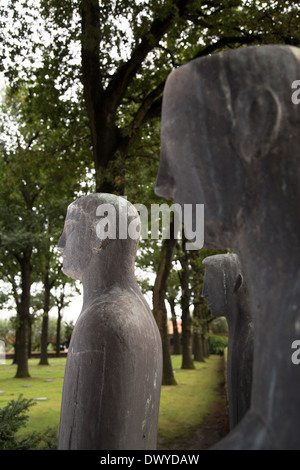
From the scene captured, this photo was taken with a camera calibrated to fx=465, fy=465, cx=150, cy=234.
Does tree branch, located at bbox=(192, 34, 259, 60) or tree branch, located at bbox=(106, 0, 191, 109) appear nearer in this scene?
tree branch, located at bbox=(106, 0, 191, 109)

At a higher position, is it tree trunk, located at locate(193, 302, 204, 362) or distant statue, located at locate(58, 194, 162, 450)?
distant statue, located at locate(58, 194, 162, 450)

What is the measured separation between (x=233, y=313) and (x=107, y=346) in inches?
36.2

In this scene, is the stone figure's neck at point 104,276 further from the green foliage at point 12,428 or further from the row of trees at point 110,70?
the row of trees at point 110,70

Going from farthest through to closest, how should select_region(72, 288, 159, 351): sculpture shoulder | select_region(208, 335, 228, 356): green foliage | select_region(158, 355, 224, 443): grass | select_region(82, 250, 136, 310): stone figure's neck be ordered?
select_region(208, 335, 228, 356): green foliage, select_region(158, 355, 224, 443): grass, select_region(82, 250, 136, 310): stone figure's neck, select_region(72, 288, 159, 351): sculpture shoulder

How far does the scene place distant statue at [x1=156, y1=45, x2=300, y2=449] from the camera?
1.22 meters

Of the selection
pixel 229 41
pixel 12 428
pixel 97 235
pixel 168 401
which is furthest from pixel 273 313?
pixel 168 401

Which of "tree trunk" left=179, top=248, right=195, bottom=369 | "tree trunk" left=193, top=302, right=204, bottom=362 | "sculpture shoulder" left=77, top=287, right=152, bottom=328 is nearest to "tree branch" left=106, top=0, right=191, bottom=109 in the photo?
"sculpture shoulder" left=77, top=287, right=152, bottom=328

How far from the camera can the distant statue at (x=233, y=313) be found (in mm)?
2387

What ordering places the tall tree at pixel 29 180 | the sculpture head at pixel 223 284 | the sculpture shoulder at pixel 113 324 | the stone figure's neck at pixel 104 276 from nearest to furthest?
the sculpture shoulder at pixel 113 324, the stone figure's neck at pixel 104 276, the sculpture head at pixel 223 284, the tall tree at pixel 29 180

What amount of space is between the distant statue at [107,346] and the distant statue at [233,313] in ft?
1.34

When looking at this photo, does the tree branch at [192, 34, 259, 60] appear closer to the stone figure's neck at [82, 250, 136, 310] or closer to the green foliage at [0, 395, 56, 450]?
the green foliage at [0, 395, 56, 450]

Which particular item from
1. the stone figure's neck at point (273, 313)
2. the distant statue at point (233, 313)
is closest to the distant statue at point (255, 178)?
the stone figure's neck at point (273, 313)

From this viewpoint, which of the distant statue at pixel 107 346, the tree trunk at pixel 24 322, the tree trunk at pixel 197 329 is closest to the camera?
the distant statue at pixel 107 346

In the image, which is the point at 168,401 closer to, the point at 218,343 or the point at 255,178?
the point at 255,178
